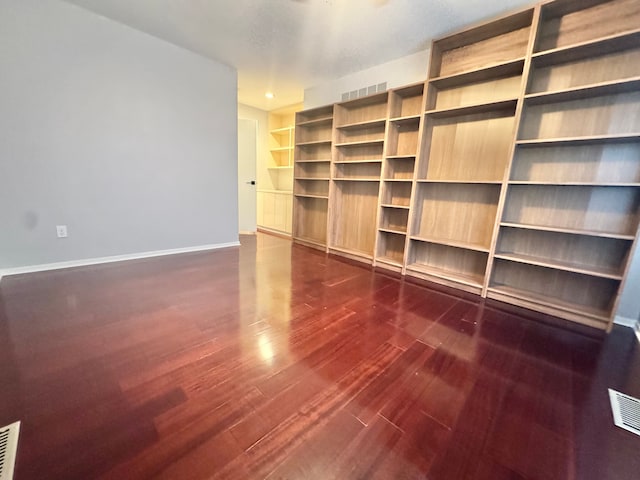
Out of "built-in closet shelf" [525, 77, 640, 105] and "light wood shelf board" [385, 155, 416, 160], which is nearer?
"built-in closet shelf" [525, 77, 640, 105]

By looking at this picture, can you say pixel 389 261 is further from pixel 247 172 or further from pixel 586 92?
pixel 247 172

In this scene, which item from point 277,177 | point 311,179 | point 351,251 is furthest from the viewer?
point 277,177

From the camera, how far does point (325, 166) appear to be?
4.43 metres

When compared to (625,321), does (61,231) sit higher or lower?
higher

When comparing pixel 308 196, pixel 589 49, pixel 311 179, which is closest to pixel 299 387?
pixel 589 49

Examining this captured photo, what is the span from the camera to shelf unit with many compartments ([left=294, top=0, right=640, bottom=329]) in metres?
2.01

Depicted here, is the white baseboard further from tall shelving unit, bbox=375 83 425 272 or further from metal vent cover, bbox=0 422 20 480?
tall shelving unit, bbox=375 83 425 272

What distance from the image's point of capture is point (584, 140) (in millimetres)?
2012

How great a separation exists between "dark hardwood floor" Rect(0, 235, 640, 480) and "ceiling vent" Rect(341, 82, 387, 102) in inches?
107

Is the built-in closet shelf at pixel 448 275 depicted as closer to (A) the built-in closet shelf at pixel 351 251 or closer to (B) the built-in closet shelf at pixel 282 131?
(A) the built-in closet shelf at pixel 351 251

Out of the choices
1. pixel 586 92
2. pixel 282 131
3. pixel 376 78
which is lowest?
pixel 586 92

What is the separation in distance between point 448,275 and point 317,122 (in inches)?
117

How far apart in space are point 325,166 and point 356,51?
1.68 metres

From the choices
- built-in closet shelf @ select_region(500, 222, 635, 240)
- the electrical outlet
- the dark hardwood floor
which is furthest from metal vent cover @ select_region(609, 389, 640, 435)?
the electrical outlet
